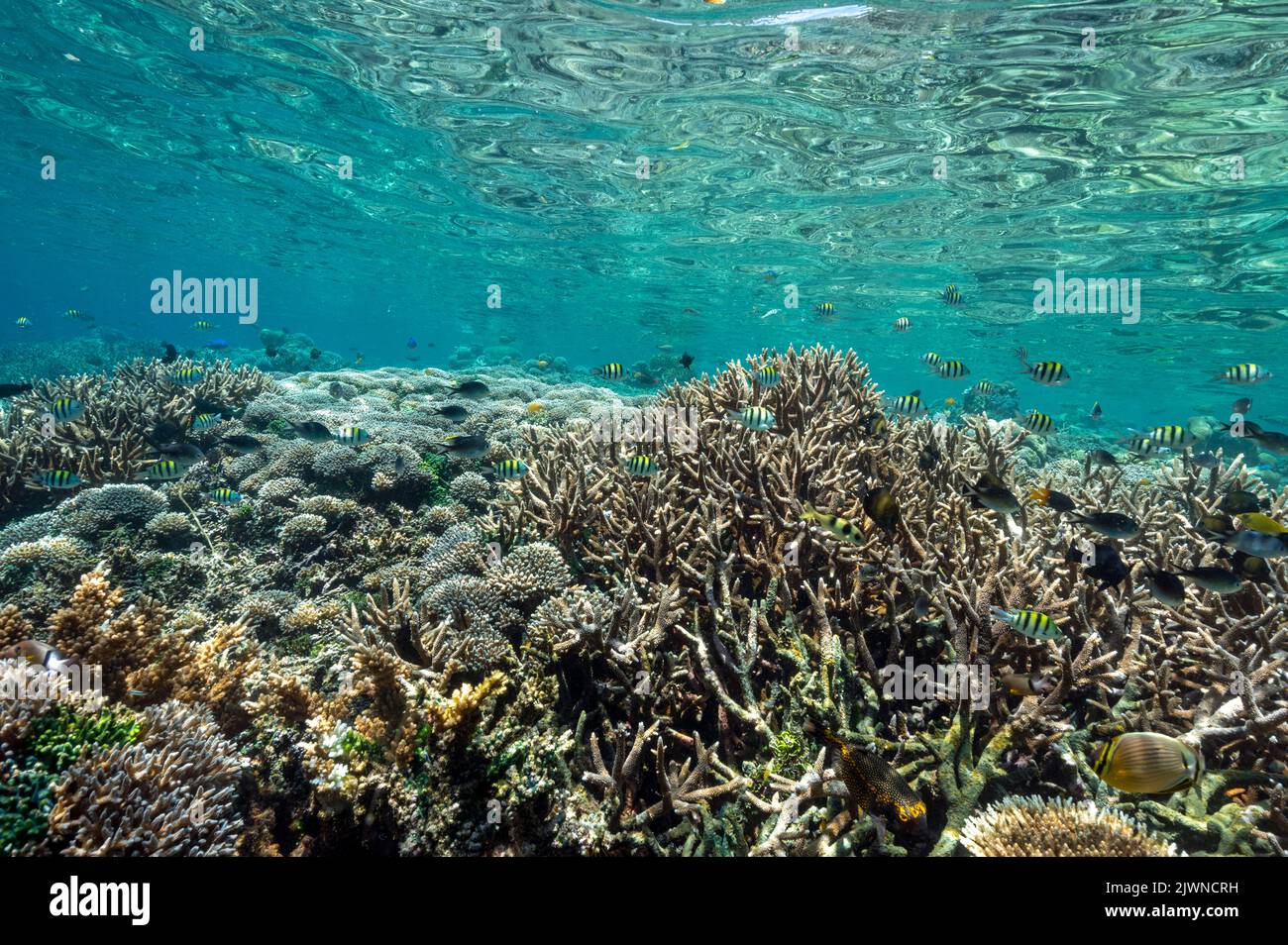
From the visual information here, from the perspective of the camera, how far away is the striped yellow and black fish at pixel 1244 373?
767cm

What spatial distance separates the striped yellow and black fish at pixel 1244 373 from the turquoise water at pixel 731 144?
668 cm

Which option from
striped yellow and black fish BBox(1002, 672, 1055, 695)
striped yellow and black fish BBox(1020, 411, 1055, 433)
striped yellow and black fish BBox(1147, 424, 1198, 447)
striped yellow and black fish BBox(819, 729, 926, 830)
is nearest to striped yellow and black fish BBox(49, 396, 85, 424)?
striped yellow and black fish BBox(819, 729, 926, 830)

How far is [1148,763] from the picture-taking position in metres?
2.37

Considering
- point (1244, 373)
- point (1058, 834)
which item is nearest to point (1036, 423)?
point (1244, 373)

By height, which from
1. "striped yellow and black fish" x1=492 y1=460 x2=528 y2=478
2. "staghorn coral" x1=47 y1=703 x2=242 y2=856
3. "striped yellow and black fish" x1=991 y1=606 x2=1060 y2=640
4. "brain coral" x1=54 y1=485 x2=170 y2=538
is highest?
"striped yellow and black fish" x1=492 y1=460 x2=528 y2=478

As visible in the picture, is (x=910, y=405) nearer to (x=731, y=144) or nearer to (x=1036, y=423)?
(x=1036, y=423)

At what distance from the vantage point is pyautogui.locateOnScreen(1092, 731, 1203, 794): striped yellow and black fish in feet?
7.57

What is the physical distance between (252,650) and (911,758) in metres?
5.07

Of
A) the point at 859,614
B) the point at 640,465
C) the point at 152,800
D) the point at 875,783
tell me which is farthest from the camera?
the point at 640,465

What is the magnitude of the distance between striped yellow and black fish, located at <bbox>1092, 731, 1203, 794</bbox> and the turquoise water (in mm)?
12972

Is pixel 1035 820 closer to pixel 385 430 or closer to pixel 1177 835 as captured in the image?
pixel 1177 835

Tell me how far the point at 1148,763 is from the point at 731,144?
1824cm

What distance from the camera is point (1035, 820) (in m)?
2.84

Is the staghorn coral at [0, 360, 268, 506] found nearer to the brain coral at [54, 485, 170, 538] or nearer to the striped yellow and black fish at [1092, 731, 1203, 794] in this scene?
the brain coral at [54, 485, 170, 538]
